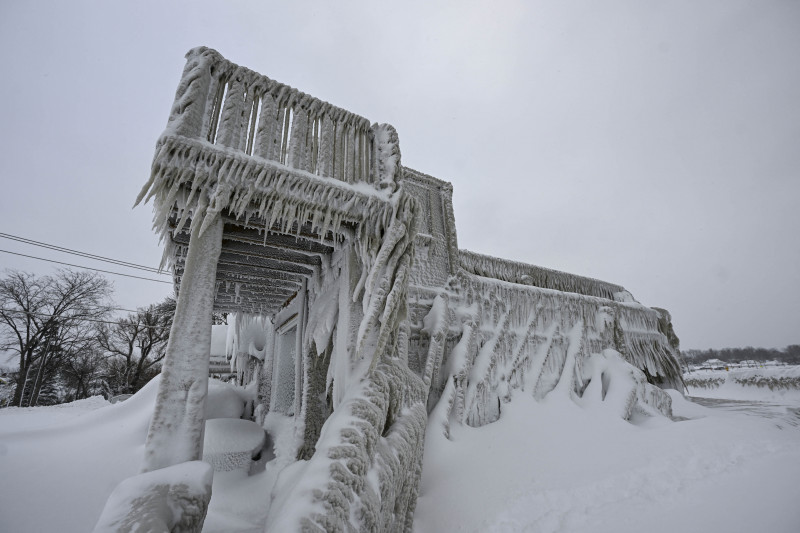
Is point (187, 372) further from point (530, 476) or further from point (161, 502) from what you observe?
point (530, 476)

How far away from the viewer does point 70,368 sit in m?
21.4

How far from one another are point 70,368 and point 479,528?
3015cm

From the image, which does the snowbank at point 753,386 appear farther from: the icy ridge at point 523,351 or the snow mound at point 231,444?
the snow mound at point 231,444

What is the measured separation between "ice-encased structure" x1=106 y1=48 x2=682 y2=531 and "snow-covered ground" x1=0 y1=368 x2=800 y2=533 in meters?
0.69

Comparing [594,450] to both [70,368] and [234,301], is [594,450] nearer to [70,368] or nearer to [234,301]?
[234,301]

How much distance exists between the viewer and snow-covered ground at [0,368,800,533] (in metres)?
2.94

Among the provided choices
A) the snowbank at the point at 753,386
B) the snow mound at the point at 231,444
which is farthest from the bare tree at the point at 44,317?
the snowbank at the point at 753,386

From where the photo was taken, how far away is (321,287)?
4270 mm

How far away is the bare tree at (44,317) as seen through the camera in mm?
16891

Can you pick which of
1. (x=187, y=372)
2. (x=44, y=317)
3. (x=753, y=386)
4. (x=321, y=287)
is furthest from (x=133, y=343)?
(x=753, y=386)

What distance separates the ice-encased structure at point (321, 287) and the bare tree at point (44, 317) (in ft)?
65.0

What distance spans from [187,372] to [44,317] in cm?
2349

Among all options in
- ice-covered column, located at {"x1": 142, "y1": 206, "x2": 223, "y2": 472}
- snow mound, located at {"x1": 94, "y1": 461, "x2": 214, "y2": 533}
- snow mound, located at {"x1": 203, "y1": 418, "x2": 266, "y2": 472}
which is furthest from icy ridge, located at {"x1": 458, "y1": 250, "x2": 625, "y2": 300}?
snow mound, located at {"x1": 94, "y1": 461, "x2": 214, "y2": 533}

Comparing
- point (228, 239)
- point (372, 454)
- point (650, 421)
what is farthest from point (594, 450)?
point (228, 239)
